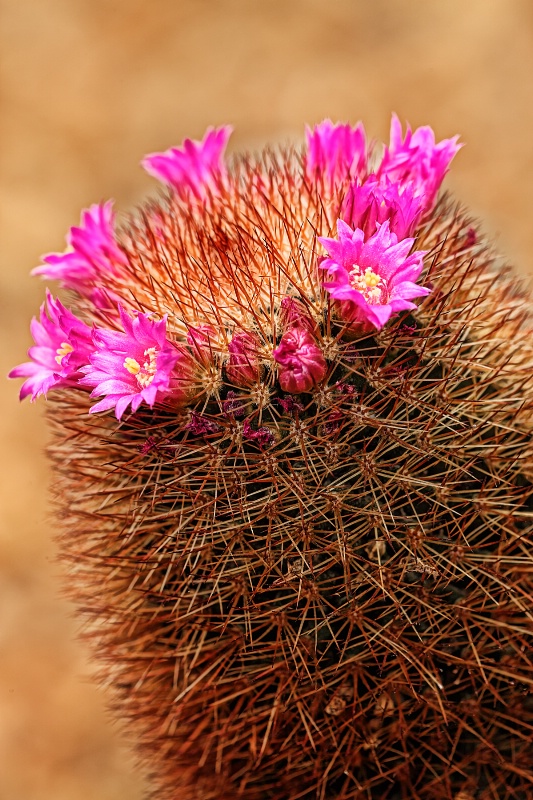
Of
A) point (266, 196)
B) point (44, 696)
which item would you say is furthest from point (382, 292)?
point (44, 696)

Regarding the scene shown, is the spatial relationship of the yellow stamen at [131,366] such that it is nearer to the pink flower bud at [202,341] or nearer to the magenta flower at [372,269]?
the pink flower bud at [202,341]

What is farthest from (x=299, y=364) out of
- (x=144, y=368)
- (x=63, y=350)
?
A: (x=63, y=350)

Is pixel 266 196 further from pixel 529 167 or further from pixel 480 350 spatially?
pixel 529 167

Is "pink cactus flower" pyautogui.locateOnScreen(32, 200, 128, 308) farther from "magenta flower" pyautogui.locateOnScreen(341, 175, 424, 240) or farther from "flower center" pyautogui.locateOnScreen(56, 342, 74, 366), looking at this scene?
"magenta flower" pyautogui.locateOnScreen(341, 175, 424, 240)

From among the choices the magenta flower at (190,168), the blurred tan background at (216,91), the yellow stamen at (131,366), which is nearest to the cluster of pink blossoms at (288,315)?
the yellow stamen at (131,366)

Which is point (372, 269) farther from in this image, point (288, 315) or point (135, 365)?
point (135, 365)

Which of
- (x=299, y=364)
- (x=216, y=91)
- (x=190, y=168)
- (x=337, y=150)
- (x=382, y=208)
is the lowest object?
(x=299, y=364)
